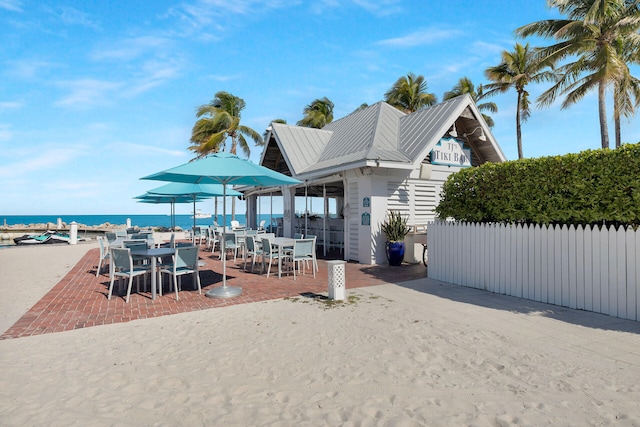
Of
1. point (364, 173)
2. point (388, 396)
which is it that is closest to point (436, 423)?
point (388, 396)

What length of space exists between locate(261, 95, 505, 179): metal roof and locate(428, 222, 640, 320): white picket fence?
11.9ft

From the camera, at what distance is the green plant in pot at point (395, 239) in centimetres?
1114

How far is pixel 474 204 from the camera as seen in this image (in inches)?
329

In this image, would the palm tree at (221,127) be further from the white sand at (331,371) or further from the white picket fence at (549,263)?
the white sand at (331,371)

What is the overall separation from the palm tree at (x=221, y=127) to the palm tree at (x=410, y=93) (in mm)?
12479

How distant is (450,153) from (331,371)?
10992mm

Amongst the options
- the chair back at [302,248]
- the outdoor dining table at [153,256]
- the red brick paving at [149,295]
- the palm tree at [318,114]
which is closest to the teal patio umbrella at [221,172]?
the red brick paving at [149,295]

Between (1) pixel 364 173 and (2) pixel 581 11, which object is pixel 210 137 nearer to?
(1) pixel 364 173

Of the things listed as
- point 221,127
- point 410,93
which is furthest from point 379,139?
point 410,93

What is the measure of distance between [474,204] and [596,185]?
251 cm

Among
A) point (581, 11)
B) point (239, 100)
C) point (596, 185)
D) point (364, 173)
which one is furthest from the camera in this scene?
point (239, 100)

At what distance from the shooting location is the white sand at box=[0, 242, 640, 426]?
3076 mm

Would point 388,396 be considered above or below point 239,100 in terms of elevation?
below

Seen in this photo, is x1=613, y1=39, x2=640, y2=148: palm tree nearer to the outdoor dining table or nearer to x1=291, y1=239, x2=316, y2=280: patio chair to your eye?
x1=291, y1=239, x2=316, y2=280: patio chair
